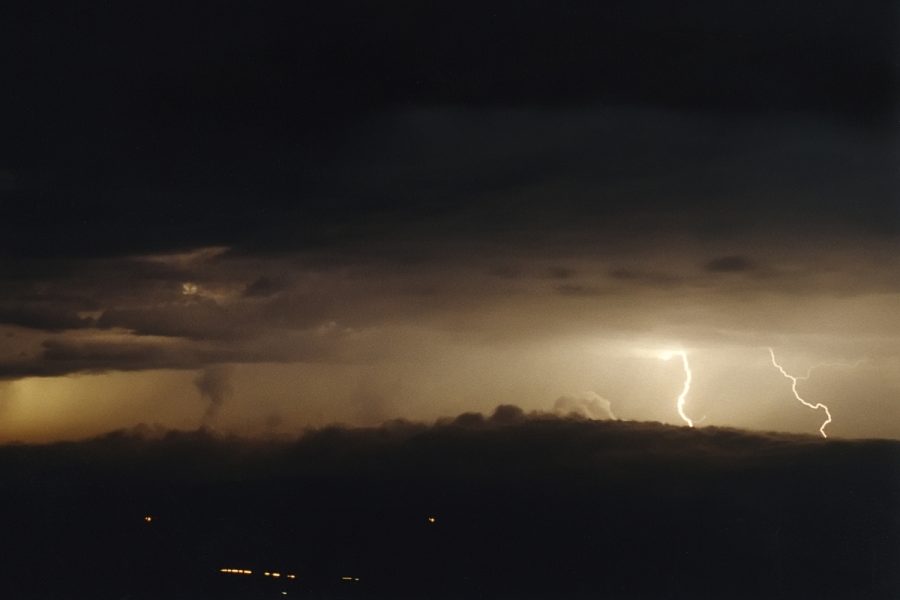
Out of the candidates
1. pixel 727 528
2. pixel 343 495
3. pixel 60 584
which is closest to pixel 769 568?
pixel 727 528

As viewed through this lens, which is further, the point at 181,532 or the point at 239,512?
the point at 239,512

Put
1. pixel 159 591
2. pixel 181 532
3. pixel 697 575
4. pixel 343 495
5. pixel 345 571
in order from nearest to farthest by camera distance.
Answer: pixel 159 591 → pixel 345 571 → pixel 697 575 → pixel 181 532 → pixel 343 495

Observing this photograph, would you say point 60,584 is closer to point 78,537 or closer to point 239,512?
point 78,537

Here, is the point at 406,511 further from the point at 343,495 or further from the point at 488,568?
the point at 488,568

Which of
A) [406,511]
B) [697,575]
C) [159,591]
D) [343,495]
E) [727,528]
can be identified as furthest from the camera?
[343,495]

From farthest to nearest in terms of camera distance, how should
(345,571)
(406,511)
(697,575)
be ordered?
(406,511), (697,575), (345,571)

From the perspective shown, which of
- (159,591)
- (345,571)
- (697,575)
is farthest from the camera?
(697,575)

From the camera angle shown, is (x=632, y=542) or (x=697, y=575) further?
(x=632, y=542)

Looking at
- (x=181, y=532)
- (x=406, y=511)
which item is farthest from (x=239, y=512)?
(x=406, y=511)
